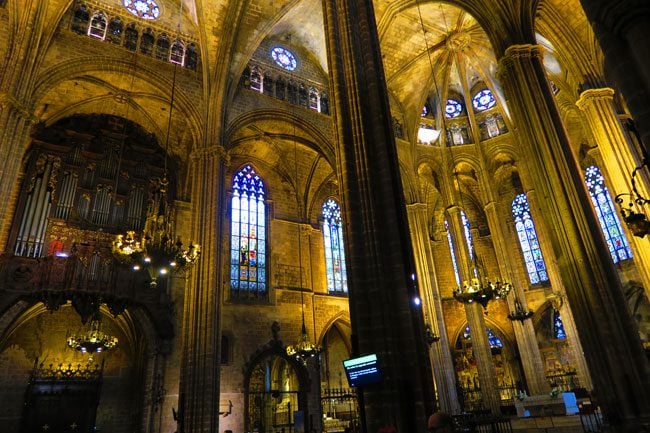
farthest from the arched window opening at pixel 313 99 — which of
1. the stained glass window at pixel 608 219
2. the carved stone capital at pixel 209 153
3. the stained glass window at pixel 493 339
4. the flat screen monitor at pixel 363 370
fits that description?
the stained glass window at pixel 493 339

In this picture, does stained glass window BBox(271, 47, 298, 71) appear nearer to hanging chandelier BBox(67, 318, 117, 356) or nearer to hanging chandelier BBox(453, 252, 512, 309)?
hanging chandelier BBox(453, 252, 512, 309)

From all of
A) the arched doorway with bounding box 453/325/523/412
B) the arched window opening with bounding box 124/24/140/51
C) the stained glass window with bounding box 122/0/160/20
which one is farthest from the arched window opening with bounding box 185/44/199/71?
the arched doorway with bounding box 453/325/523/412

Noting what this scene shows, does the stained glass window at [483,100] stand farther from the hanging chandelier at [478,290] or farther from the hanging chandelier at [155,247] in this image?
the hanging chandelier at [155,247]

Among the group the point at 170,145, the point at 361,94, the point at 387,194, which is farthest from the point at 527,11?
the point at 170,145

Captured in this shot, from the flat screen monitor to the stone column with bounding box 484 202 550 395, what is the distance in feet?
44.3

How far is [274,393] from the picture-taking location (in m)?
17.5

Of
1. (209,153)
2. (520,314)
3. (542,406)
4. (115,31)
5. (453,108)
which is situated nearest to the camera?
(542,406)

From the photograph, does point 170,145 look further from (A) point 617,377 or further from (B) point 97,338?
(A) point 617,377

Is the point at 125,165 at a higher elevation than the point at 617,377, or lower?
higher

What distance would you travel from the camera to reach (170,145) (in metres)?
19.0

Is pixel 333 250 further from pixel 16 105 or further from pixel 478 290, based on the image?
pixel 16 105

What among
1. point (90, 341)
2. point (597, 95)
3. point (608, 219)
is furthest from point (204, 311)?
point (608, 219)

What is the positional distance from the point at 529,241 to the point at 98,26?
23160 millimetres

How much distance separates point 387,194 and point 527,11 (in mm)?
9329
